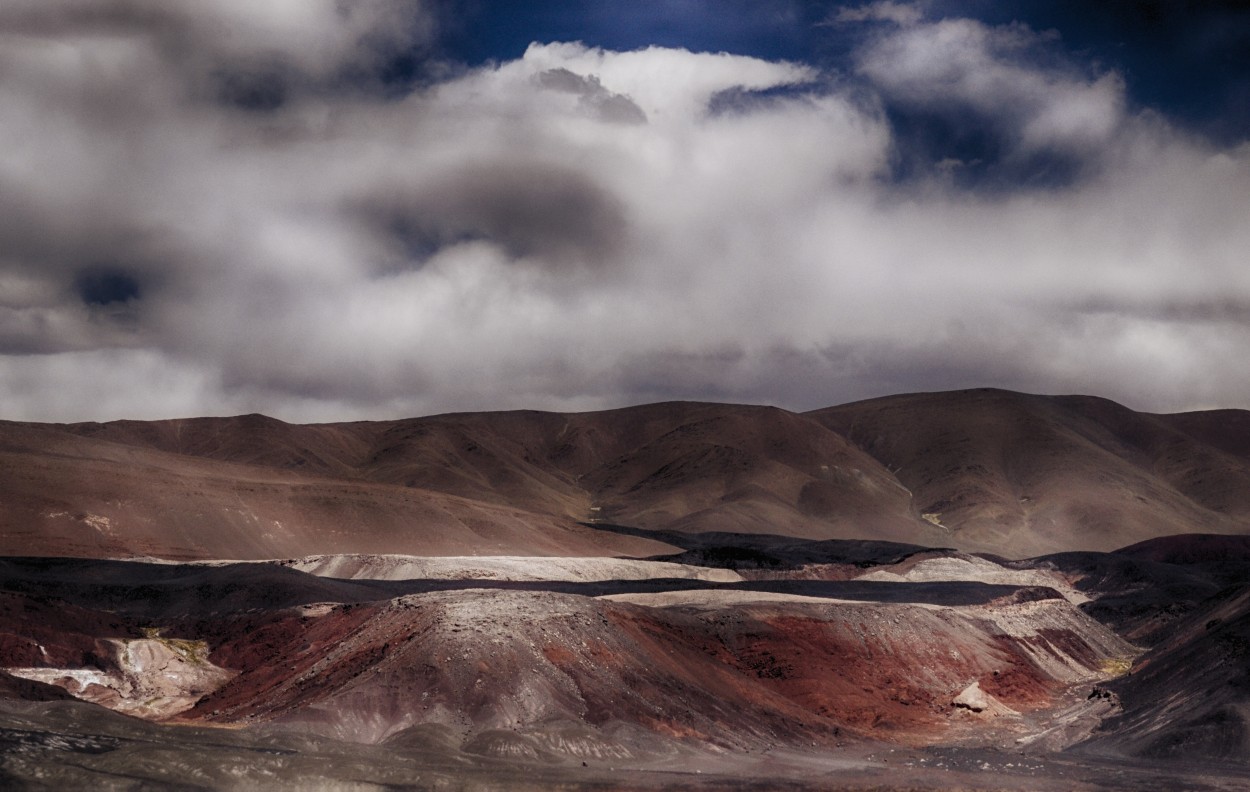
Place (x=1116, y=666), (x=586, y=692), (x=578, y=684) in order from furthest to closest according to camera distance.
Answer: (x=1116, y=666)
(x=578, y=684)
(x=586, y=692)

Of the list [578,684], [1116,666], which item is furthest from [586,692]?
[1116,666]

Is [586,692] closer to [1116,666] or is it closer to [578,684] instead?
[578,684]

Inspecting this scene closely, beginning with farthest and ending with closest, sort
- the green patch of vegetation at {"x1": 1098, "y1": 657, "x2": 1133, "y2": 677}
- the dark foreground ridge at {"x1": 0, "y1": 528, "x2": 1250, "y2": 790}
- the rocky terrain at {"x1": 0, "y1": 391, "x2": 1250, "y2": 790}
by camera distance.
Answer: the green patch of vegetation at {"x1": 1098, "y1": 657, "x2": 1133, "y2": 677} < the rocky terrain at {"x1": 0, "y1": 391, "x2": 1250, "y2": 790} < the dark foreground ridge at {"x1": 0, "y1": 528, "x2": 1250, "y2": 790}

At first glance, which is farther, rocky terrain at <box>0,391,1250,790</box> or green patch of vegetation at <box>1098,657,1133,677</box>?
green patch of vegetation at <box>1098,657,1133,677</box>

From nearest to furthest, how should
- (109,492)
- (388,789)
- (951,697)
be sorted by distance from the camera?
(388,789), (951,697), (109,492)

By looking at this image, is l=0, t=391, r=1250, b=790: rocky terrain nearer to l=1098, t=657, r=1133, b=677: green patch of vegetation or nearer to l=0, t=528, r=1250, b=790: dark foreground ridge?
l=0, t=528, r=1250, b=790: dark foreground ridge

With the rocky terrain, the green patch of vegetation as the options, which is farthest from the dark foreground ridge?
the green patch of vegetation

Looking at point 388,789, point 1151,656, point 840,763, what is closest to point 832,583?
point 1151,656

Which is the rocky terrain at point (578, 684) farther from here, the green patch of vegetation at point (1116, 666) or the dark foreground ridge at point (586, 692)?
the green patch of vegetation at point (1116, 666)

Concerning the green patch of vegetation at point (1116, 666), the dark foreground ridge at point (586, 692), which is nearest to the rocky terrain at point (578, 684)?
the dark foreground ridge at point (586, 692)

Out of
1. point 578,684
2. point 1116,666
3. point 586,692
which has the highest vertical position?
point 578,684

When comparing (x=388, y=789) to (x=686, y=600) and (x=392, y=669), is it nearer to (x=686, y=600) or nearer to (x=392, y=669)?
(x=392, y=669)
